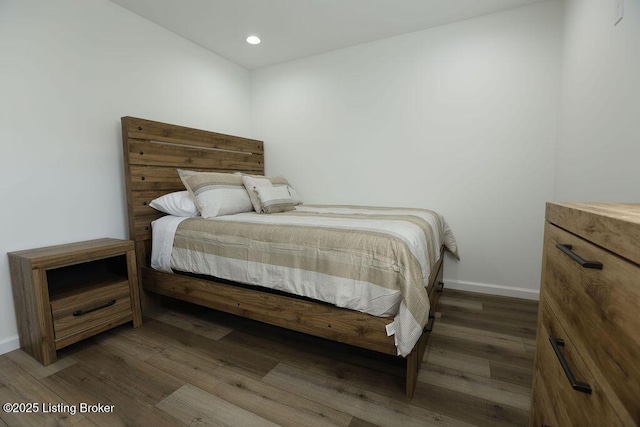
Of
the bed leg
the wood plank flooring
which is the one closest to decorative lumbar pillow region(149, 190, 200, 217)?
the wood plank flooring

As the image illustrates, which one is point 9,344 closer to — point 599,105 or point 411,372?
point 411,372

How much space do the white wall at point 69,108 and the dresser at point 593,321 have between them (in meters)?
2.81

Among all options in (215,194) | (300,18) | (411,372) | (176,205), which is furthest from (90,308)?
(300,18)

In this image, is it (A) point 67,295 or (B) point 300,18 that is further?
(B) point 300,18

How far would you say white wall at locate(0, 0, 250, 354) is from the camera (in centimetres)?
183

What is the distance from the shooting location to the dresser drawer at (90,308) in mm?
1727

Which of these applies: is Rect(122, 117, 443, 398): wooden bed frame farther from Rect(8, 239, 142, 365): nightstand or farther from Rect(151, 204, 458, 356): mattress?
Rect(8, 239, 142, 365): nightstand

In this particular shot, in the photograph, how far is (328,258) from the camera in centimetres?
154

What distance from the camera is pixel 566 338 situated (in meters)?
0.72

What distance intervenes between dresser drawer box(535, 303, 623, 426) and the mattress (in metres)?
0.50

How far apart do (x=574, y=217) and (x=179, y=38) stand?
11.4 feet

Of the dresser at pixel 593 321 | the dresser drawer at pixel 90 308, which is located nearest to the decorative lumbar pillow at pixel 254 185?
the dresser drawer at pixel 90 308

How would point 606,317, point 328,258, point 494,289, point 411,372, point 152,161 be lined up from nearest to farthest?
1. point 606,317
2. point 411,372
3. point 328,258
4. point 152,161
5. point 494,289

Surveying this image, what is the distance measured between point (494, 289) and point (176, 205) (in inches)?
116
